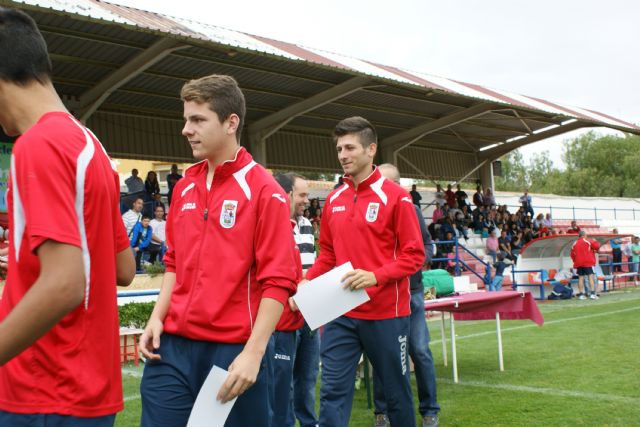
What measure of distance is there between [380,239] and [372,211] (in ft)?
0.61

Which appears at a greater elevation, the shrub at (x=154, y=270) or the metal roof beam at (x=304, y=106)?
the metal roof beam at (x=304, y=106)

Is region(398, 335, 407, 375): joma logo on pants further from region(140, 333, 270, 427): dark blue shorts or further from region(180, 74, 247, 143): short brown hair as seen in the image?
region(180, 74, 247, 143): short brown hair

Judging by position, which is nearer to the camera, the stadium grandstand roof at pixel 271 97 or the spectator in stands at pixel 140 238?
the spectator in stands at pixel 140 238

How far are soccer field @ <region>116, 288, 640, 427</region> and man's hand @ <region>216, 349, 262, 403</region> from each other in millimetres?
3959

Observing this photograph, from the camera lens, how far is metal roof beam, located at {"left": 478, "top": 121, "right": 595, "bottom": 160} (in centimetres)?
2900

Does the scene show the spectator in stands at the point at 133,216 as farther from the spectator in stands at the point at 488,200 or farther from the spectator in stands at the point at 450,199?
the spectator in stands at the point at 488,200

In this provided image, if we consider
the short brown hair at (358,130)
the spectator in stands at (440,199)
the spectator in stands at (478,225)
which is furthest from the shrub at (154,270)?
the spectator in stands at (478,225)

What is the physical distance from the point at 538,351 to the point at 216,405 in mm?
8661

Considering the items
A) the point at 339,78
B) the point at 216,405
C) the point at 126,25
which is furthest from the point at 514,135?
the point at 216,405

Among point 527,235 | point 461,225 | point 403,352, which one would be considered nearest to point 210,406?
point 403,352

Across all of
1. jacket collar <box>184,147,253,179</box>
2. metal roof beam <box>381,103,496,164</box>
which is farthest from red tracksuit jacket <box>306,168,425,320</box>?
metal roof beam <box>381,103,496,164</box>

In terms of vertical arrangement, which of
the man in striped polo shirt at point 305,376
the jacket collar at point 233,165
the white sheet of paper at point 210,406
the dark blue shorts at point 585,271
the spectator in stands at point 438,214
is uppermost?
the spectator in stands at point 438,214

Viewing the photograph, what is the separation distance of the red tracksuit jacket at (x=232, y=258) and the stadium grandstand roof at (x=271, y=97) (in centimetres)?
1028

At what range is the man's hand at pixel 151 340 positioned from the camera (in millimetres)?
3035
